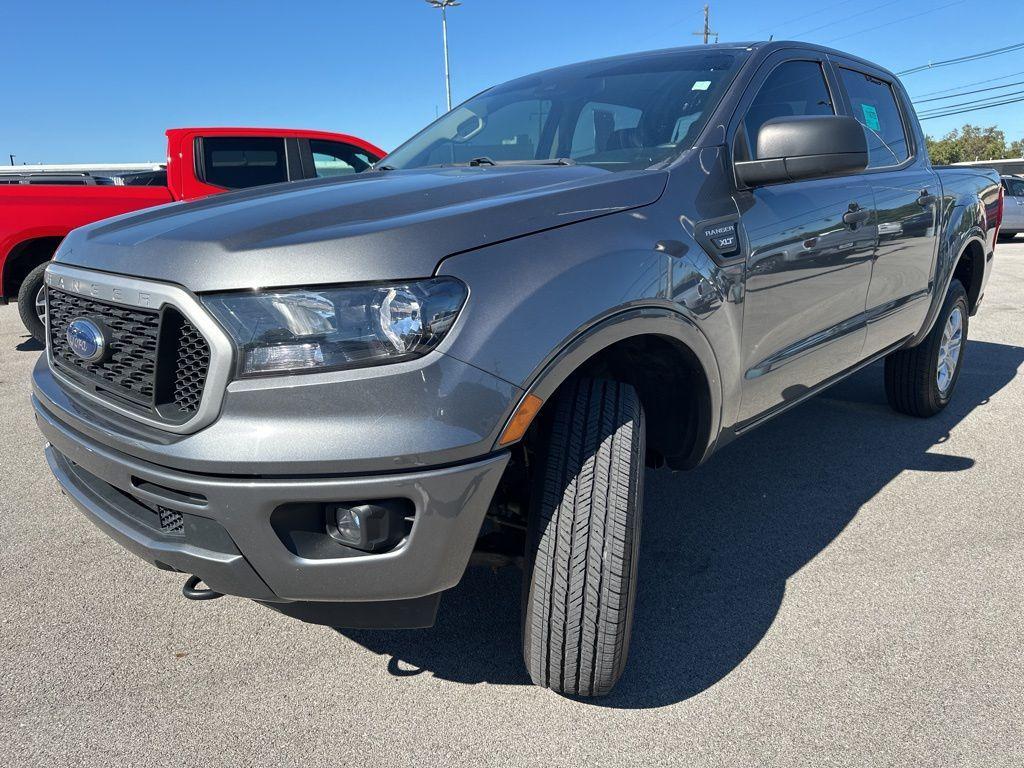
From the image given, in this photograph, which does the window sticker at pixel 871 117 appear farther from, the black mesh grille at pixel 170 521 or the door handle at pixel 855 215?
the black mesh grille at pixel 170 521

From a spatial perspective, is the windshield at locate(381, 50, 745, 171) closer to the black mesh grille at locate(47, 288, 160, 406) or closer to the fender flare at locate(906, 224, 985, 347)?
the black mesh grille at locate(47, 288, 160, 406)

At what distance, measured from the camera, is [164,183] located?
8031 mm

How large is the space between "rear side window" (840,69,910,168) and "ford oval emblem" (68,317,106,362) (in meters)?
3.01

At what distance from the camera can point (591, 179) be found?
2.07 metres

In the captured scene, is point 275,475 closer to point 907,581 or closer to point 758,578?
point 758,578

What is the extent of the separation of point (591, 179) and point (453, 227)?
1.90 ft

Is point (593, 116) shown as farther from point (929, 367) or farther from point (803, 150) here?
point (929, 367)

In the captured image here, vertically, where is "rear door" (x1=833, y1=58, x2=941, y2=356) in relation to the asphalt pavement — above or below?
above

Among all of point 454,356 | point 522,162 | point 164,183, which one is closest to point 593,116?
point 522,162

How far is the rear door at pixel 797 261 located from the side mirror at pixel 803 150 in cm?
9

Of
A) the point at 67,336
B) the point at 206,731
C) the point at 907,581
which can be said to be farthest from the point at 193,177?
the point at 907,581

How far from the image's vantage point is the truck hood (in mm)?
1543

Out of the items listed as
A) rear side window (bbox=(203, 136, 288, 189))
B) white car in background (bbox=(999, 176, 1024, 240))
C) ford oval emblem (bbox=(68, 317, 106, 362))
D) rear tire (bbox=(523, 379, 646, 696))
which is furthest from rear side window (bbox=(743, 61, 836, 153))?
white car in background (bbox=(999, 176, 1024, 240))

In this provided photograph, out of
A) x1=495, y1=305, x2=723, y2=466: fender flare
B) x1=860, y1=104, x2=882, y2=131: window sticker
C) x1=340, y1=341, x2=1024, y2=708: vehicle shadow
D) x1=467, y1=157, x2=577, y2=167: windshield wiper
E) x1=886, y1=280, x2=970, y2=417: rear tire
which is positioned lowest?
x1=340, y1=341, x2=1024, y2=708: vehicle shadow
